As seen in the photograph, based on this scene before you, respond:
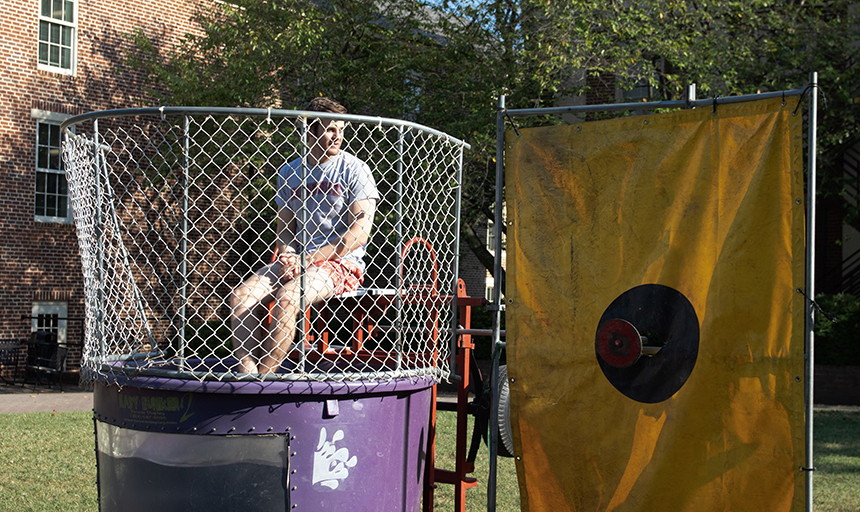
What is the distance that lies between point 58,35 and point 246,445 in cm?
1461

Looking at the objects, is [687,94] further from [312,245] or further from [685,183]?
[312,245]

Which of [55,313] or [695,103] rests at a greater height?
[695,103]

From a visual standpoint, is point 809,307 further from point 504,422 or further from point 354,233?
point 354,233

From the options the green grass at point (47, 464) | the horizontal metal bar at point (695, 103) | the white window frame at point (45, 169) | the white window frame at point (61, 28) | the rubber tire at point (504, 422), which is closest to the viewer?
the horizontal metal bar at point (695, 103)

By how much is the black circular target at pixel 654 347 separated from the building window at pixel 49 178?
14063 mm

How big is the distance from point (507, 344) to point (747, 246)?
120 cm

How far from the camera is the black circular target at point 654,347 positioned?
333cm

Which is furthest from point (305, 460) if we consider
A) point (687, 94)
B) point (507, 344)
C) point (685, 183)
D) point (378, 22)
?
point (378, 22)

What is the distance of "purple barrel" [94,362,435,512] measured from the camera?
3311 millimetres

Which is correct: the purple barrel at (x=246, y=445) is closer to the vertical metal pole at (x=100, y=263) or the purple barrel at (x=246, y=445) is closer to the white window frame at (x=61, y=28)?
the vertical metal pole at (x=100, y=263)

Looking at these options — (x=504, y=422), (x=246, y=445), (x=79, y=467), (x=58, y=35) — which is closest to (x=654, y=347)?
(x=504, y=422)

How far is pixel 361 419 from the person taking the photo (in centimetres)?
350

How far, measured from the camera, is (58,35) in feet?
49.9

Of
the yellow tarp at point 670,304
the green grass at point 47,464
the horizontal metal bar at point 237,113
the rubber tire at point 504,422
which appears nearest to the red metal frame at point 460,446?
the rubber tire at point 504,422
